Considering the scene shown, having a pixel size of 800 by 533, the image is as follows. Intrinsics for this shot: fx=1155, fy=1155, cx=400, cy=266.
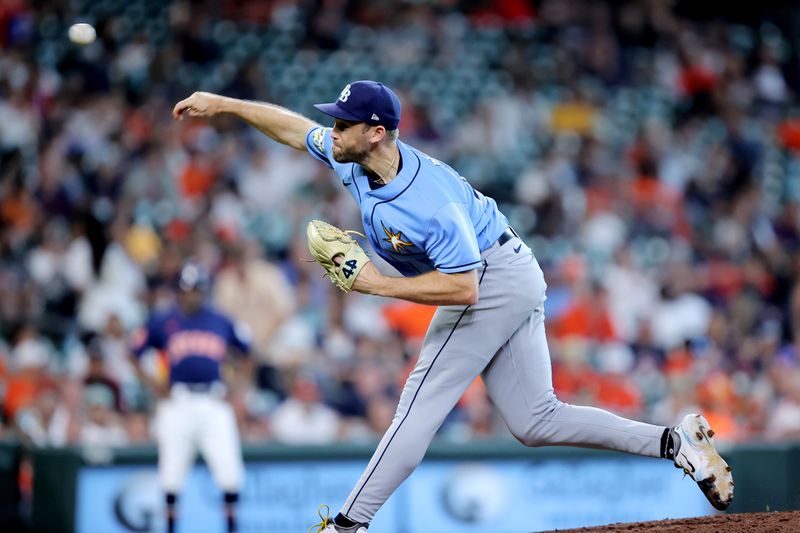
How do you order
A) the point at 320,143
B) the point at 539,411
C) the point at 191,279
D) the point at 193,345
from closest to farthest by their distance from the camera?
1. the point at 539,411
2. the point at 320,143
3. the point at 193,345
4. the point at 191,279

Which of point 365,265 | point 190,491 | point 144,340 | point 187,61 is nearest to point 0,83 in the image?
point 187,61

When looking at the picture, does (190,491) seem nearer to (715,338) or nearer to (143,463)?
(143,463)

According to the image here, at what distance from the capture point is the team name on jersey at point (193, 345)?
27.5 feet

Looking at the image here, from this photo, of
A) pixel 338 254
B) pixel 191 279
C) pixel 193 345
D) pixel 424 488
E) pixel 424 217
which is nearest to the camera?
pixel 424 217

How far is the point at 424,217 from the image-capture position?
4266mm

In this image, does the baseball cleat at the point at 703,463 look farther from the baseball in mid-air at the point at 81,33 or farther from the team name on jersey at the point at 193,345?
the team name on jersey at the point at 193,345

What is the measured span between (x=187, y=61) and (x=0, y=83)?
1.96 meters

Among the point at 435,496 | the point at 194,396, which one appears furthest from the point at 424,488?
the point at 194,396

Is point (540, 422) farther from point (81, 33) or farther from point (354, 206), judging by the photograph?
point (354, 206)

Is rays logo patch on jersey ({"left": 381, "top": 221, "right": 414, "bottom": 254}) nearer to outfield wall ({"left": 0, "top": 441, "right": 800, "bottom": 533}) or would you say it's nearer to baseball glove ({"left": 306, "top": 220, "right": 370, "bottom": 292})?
baseball glove ({"left": 306, "top": 220, "right": 370, "bottom": 292})

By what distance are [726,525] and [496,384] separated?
1.27 m

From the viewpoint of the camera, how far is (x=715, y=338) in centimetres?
1087

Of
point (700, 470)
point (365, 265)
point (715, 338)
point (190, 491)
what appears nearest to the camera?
point (365, 265)

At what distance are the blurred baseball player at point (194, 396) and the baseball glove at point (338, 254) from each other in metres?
4.12
